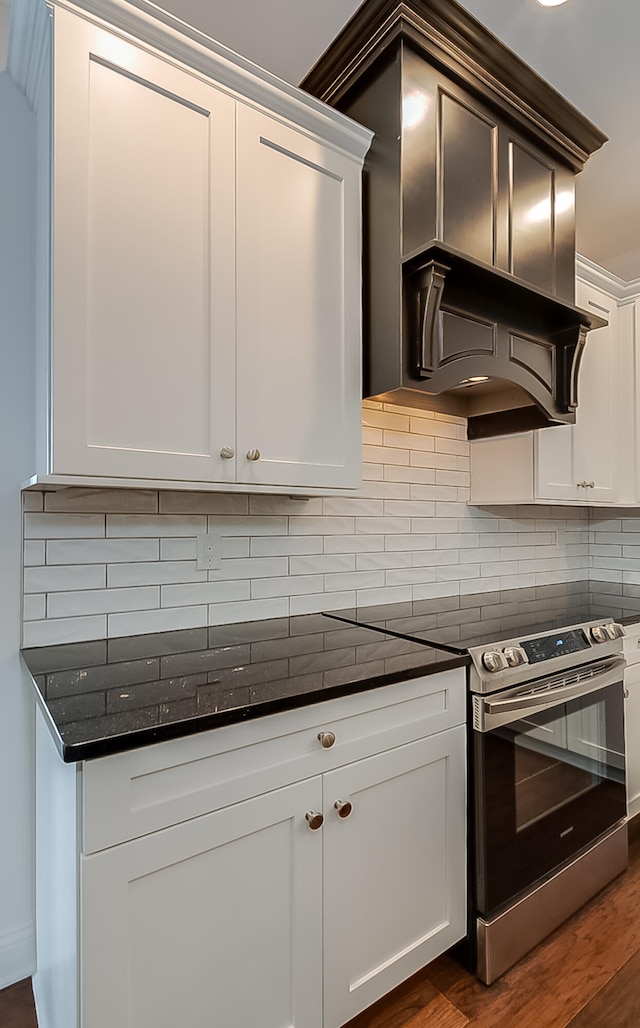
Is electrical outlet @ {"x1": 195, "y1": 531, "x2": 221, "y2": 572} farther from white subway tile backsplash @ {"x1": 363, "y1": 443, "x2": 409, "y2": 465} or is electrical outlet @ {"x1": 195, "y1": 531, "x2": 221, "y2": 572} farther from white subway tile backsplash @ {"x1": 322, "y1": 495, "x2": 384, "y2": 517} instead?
white subway tile backsplash @ {"x1": 363, "y1": 443, "x2": 409, "y2": 465}

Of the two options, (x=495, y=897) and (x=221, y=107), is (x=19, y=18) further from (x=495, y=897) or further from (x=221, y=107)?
(x=495, y=897)

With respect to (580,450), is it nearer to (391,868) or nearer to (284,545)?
(284,545)

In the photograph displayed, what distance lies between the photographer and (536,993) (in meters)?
1.53

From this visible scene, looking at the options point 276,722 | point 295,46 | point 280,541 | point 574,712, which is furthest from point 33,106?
point 574,712

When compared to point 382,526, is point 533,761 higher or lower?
lower

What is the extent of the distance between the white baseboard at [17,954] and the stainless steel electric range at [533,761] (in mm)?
1241

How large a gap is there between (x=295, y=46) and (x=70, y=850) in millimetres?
2291

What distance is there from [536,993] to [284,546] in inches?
58.6

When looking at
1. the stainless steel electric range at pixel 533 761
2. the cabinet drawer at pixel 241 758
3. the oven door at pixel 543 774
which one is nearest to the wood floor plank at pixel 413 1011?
the stainless steel electric range at pixel 533 761

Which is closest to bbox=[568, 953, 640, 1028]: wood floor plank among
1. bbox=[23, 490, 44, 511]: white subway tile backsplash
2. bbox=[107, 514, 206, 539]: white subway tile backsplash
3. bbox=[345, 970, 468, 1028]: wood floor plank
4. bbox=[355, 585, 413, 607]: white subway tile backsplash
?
bbox=[345, 970, 468, 1028]: wood floor plank

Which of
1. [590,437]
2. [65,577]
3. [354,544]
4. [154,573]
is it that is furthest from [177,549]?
[590,437]

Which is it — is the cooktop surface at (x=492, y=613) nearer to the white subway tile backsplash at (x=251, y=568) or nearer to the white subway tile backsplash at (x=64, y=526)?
the white subway tile backsplash at (x=251, y=568)

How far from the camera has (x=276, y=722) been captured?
45.8 inches

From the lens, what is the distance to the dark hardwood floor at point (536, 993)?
1445mm
